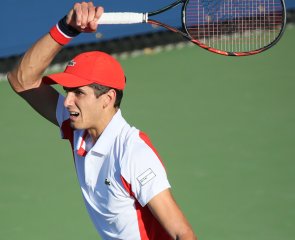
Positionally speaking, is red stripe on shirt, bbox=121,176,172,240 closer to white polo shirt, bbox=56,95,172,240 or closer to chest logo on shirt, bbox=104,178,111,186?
white polo shirt, bbox=56,95,172,240

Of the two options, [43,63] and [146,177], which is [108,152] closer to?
[146,177]

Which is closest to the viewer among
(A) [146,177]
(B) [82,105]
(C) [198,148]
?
(A) [146,177]

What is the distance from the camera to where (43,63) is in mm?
4043

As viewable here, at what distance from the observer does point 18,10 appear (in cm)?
810

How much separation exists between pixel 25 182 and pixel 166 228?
3.10 meters

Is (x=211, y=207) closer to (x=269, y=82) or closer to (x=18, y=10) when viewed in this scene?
(x=269, y=82)

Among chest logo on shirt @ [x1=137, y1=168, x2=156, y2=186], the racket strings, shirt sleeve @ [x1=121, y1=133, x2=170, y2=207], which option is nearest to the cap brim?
shirt sleeve @ [x1=121, y1=133, x2=170, y2=207]

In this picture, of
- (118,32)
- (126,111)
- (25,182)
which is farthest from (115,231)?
(118,32)

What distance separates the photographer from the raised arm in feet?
12.4

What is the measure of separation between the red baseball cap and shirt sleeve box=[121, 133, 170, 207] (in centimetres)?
35

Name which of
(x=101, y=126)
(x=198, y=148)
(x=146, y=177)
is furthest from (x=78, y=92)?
(x=198, y=148)

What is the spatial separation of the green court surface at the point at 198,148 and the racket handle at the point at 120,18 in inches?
77.0

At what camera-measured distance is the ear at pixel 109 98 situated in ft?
12.4

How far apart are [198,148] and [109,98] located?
301cm
